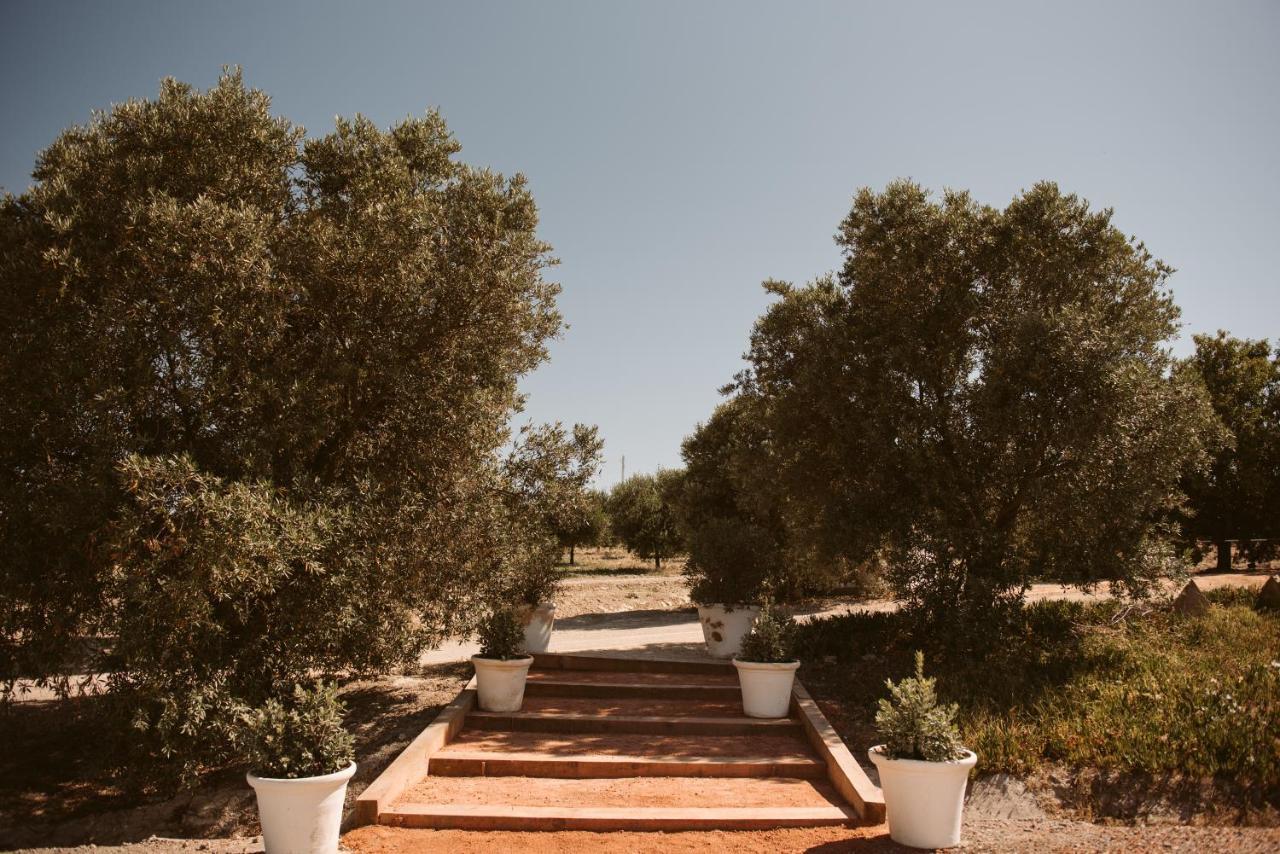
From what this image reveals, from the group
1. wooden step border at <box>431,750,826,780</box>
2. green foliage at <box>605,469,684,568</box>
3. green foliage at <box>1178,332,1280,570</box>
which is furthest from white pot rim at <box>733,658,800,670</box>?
green foliage at <box>605,469,684,568</box>

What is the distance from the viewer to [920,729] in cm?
613

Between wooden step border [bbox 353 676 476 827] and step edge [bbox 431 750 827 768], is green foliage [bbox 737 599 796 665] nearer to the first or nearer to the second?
step edge [bbox 431 750 827 768]

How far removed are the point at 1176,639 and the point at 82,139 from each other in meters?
16.7

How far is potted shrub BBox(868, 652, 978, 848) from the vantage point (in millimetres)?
6035

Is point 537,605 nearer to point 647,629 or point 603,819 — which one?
point 647,629

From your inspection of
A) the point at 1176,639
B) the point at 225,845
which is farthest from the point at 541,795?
the point at 1176,639

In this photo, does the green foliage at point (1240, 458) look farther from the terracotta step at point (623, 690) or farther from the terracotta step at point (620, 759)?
the terracotta step at point (620, 759)

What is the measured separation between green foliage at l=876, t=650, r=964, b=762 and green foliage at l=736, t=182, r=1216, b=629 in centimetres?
501

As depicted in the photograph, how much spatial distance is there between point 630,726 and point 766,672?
71.6 inches

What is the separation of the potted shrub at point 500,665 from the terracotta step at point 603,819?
2.65 metres

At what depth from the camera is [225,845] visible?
6.82 metres

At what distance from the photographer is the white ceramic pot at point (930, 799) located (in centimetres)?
601

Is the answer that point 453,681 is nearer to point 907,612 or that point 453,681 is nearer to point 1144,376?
point 907,612

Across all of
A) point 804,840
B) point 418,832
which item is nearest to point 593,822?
point 418,832
